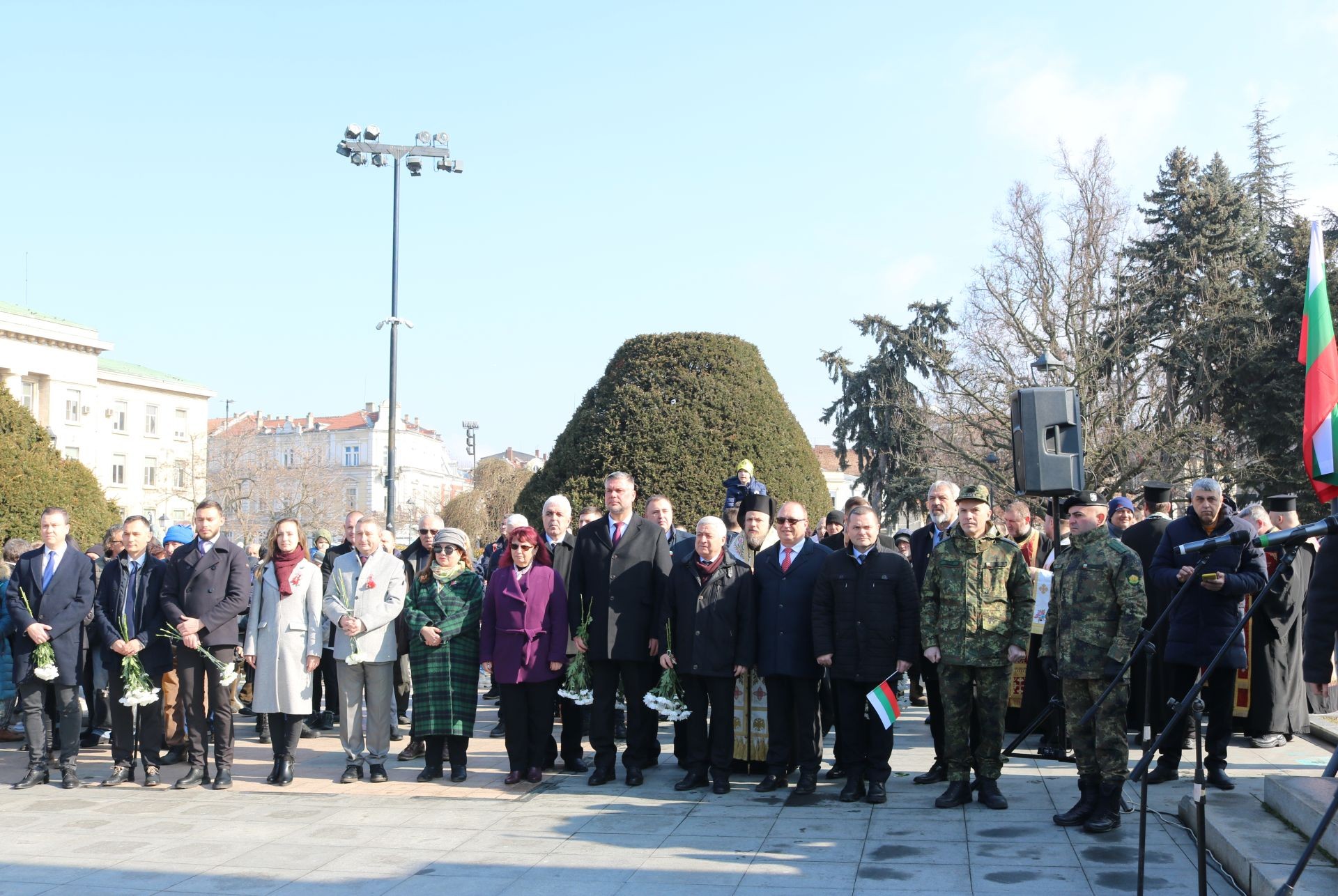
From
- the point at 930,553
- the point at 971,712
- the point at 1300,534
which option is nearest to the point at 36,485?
the point at 930,553

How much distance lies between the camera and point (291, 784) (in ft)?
28.1

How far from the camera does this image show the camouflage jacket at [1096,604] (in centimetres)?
665

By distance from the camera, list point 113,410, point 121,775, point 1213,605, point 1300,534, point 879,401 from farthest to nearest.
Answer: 1. point 113,410
2. point 879,401
3. point 121,775
4. point 1213,605
5. point 1300,534

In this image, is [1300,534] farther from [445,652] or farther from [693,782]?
[445,652]

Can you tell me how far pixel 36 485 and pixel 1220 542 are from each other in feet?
71.7

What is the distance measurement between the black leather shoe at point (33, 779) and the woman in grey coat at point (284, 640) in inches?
66.9

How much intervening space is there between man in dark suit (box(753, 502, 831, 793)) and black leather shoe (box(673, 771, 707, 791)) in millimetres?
443

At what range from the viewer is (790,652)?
7910 millimetres

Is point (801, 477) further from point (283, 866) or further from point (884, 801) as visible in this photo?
point (283, 866)

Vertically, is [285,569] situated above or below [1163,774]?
above

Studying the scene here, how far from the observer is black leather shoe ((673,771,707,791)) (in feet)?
26.8

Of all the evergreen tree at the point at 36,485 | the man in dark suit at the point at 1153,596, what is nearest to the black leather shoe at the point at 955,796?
the man in dark suit at the point at 1153,596

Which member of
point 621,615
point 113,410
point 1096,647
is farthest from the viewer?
point 113,410

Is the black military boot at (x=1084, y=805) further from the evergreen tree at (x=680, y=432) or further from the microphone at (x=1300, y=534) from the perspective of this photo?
the evergreen tree at (x=680, y=432)
